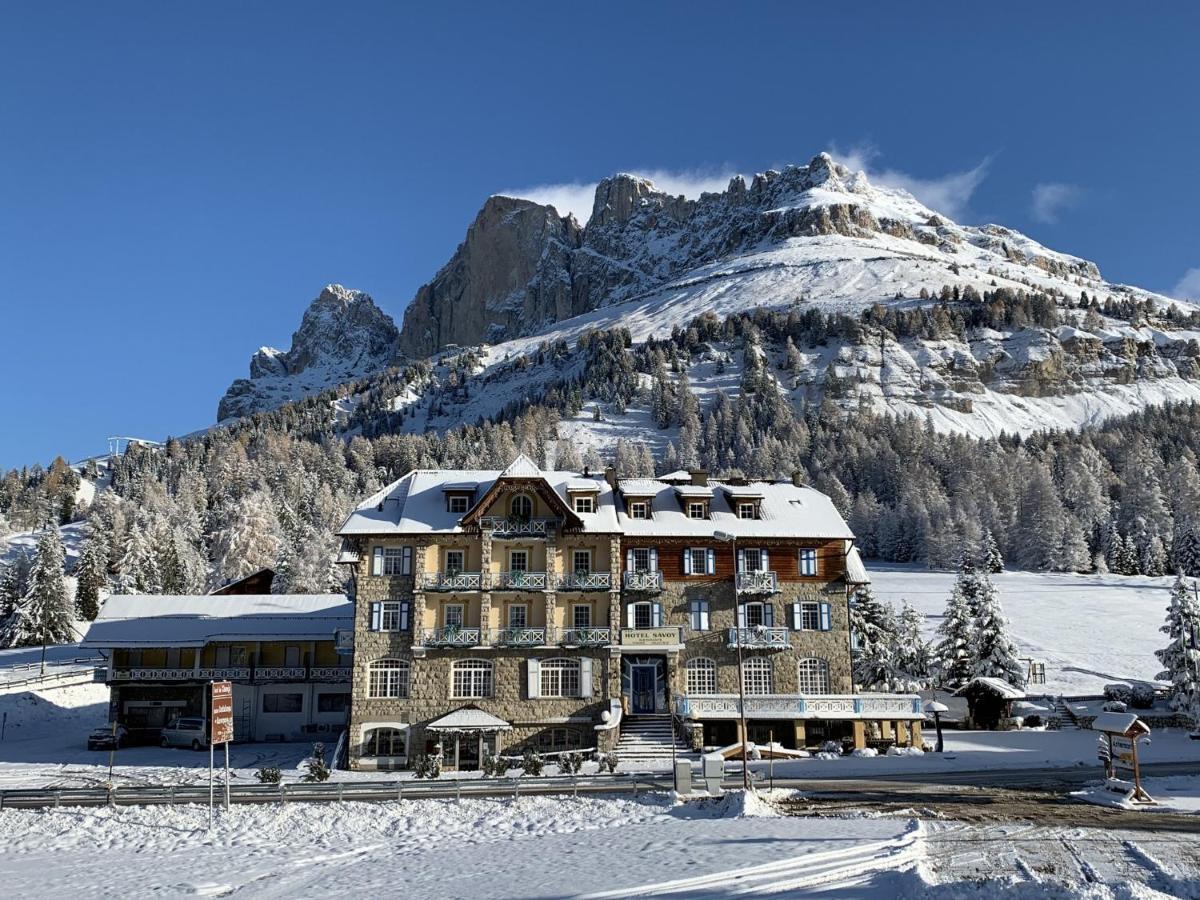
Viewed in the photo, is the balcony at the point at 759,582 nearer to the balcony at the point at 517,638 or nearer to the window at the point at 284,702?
the balcony at the point at 517,638

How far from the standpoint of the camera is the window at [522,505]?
2114 inches

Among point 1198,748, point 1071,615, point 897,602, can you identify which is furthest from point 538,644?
point 1071,615

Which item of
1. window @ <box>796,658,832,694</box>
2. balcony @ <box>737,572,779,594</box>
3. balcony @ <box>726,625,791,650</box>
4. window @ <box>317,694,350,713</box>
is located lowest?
window @ <box>317,694,350,713</box>

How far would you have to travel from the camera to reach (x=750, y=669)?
5409cm

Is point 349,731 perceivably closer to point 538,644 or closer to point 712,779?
point 538,644

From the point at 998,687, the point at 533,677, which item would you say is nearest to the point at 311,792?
the point at 533,677

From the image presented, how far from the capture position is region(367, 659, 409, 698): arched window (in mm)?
50938

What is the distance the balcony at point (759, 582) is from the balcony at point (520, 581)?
1046 cm

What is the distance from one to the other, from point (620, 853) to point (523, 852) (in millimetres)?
2844

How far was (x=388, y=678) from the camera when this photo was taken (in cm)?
5112

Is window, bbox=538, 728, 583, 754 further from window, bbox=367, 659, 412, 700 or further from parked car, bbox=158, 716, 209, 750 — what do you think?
parked car, bbox=158, 716, 209, 750

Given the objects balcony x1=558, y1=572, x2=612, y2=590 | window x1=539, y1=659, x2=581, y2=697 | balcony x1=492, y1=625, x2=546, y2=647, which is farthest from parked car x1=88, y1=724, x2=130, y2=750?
balcony x1=558, y1=572, x2=612, y2=590

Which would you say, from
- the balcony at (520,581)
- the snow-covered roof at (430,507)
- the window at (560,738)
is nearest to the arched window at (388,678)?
the balcony at (520,581)

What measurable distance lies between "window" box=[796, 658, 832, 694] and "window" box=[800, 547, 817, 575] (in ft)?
15.3
